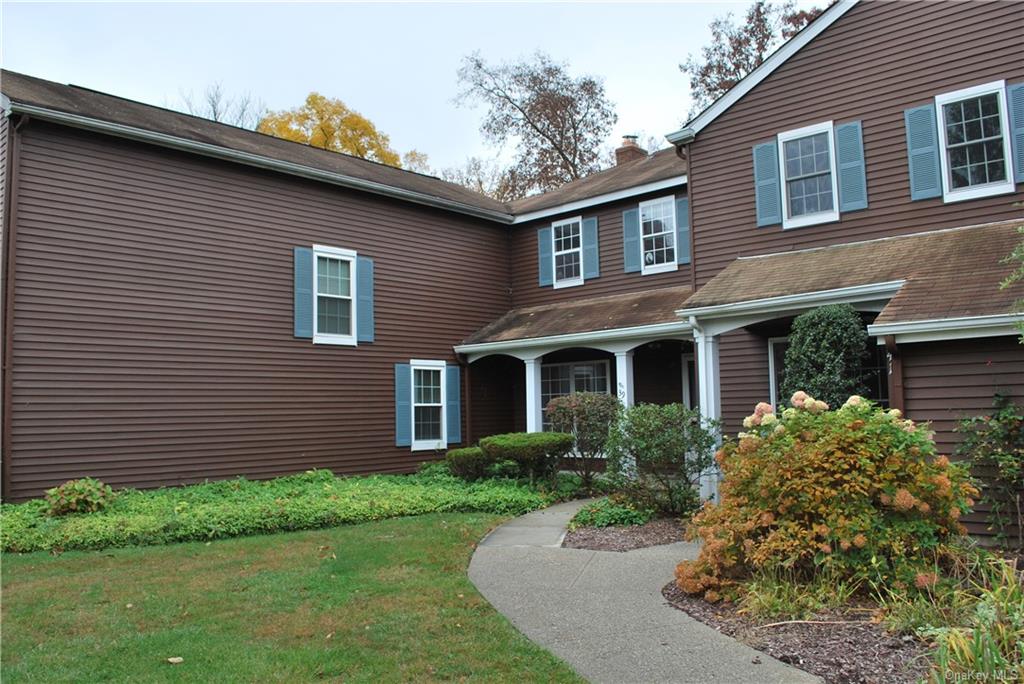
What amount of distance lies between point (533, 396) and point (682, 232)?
4.35m

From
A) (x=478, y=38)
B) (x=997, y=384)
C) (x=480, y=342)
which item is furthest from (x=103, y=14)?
(x=478, y=38)

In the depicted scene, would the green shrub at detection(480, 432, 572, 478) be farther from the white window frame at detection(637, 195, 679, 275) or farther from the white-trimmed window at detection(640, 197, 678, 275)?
the white-trimmed window at detection(640, 197, 678, 275)

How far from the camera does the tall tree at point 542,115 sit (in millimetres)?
30703

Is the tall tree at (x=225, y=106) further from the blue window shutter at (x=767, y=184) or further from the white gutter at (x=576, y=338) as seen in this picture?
the blue window shutter at (x=767, y=184)

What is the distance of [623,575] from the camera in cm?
668

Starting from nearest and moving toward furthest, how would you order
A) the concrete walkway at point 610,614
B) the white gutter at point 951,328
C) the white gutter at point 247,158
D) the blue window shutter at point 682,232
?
the concrete walkway at point 610,614 → the white gutter at point 951,328 → the white gutter at point 247,158 → the blue window shutter at point 682,232

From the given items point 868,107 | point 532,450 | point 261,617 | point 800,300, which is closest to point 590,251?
point 532,450

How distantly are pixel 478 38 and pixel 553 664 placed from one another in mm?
29874

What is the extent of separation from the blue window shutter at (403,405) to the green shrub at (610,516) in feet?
20.6

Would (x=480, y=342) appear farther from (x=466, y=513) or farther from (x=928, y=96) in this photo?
(x=928, y=96)

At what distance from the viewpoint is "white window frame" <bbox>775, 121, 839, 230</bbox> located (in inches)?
433

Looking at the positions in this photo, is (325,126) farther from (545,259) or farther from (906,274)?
(906,274)

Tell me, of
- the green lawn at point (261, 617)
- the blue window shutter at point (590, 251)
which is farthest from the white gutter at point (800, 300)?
the blue window shutter at point (590, 251)

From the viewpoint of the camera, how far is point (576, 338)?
14055 mm
